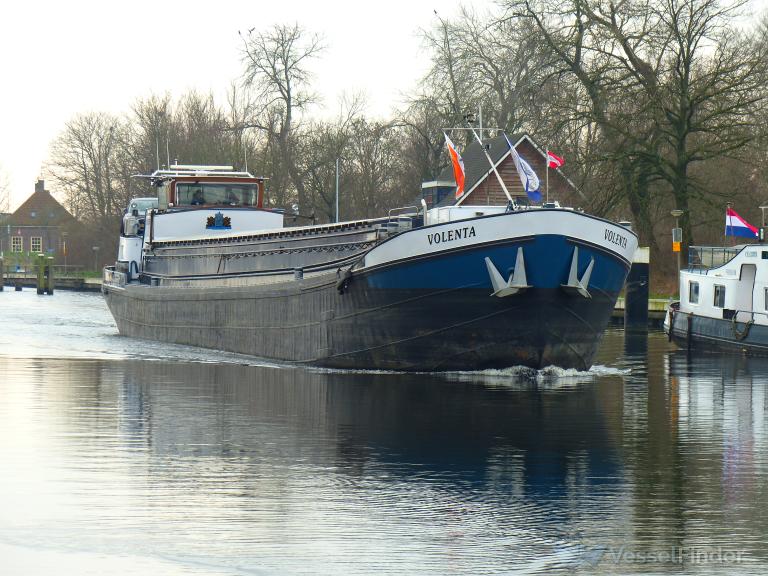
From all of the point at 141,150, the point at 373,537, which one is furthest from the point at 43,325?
the point at 141,150

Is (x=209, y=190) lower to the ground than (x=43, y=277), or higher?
higher

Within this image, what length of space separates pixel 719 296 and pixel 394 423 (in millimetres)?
18700

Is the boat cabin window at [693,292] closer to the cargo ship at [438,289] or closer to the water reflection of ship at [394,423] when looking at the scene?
the cargo ship at [438,289]

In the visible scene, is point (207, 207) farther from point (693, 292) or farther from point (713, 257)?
point (713, 257)

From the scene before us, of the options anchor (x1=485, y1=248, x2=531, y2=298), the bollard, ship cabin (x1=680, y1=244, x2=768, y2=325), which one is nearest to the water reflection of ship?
anchor (x1=485, y1=248, x2=531, y2=298)

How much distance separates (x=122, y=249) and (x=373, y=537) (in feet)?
103

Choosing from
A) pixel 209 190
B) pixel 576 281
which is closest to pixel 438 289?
pixel 576 281

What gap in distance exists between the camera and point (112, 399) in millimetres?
18781

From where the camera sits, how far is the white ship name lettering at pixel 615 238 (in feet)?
74.5

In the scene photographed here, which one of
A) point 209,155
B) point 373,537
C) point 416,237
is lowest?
point 373,537

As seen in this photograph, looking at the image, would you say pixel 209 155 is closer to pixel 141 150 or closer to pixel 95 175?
pixel 141 150

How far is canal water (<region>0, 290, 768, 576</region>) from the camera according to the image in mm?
9305

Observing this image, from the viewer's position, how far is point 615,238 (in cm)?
2298

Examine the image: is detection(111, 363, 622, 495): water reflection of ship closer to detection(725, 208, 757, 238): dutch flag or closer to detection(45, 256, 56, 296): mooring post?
detection(725, 208, 757, 238): dutch flag
